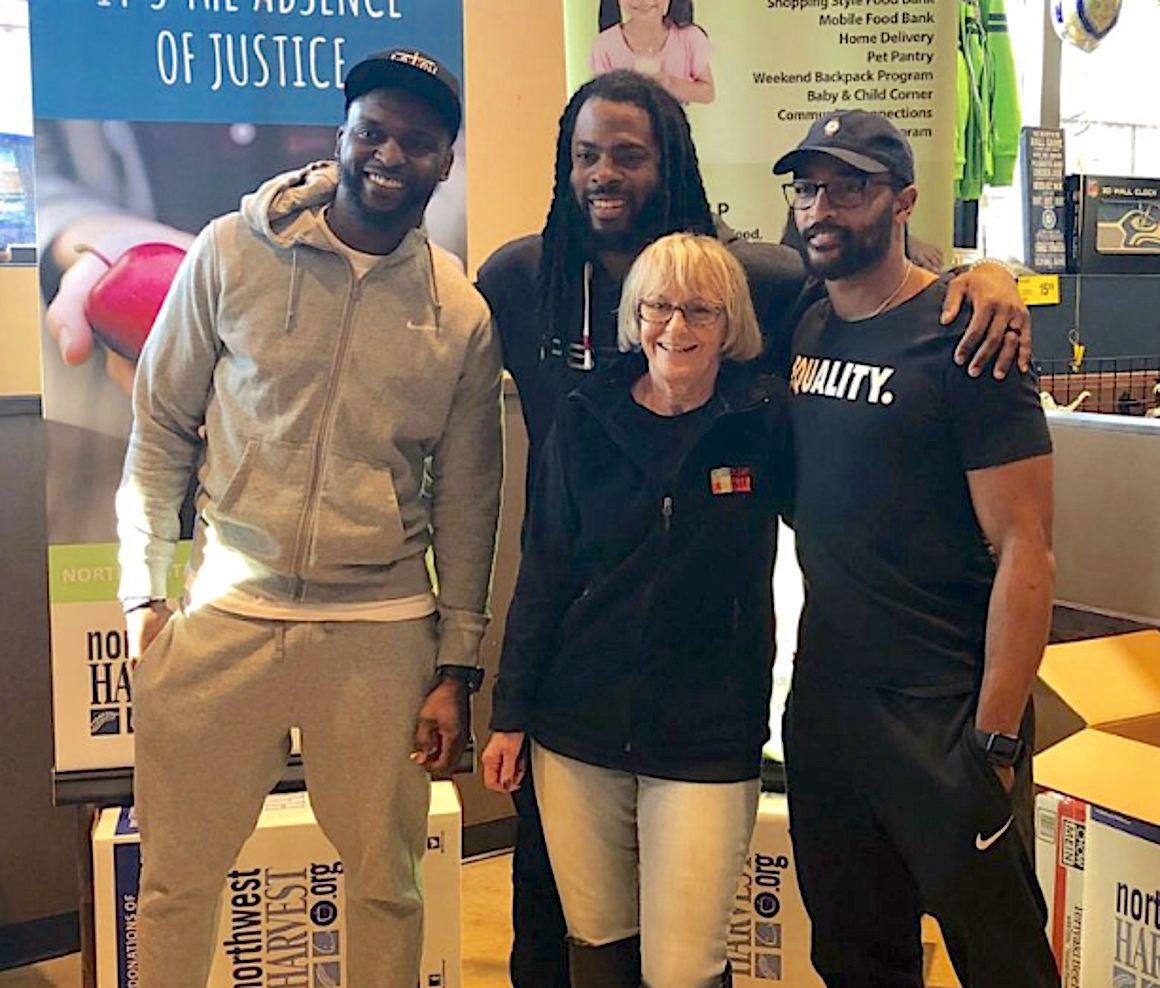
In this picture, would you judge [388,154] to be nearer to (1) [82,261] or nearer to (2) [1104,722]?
(1) [82,261]

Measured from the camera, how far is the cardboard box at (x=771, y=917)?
2459 millimetres

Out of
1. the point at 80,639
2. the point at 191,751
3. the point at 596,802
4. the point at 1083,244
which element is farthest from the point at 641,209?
the point at 1083,244

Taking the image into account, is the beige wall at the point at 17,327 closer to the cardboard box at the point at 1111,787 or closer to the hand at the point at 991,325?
the hand at the point at 991,325

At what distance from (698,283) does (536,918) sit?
3.26 ft

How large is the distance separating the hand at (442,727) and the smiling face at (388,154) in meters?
0.64

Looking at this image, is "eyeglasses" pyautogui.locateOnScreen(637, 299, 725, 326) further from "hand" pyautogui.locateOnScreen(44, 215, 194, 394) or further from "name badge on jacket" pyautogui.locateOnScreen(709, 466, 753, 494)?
"hand" pyautogui.locateOnScreen(44, 215, 194, 394)

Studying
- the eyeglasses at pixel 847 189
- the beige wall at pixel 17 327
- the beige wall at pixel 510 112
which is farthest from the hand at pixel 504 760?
the beige wall at pixel 510 112

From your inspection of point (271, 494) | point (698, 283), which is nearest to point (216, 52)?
point (271, 494)

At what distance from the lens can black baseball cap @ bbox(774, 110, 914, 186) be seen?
1624 mm

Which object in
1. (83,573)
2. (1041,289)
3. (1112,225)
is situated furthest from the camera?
(1112,225)

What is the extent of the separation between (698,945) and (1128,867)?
94 cm

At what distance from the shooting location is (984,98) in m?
3.90

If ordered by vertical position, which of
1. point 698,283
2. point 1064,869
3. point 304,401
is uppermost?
point 698,283

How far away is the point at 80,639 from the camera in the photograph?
2320 mm
